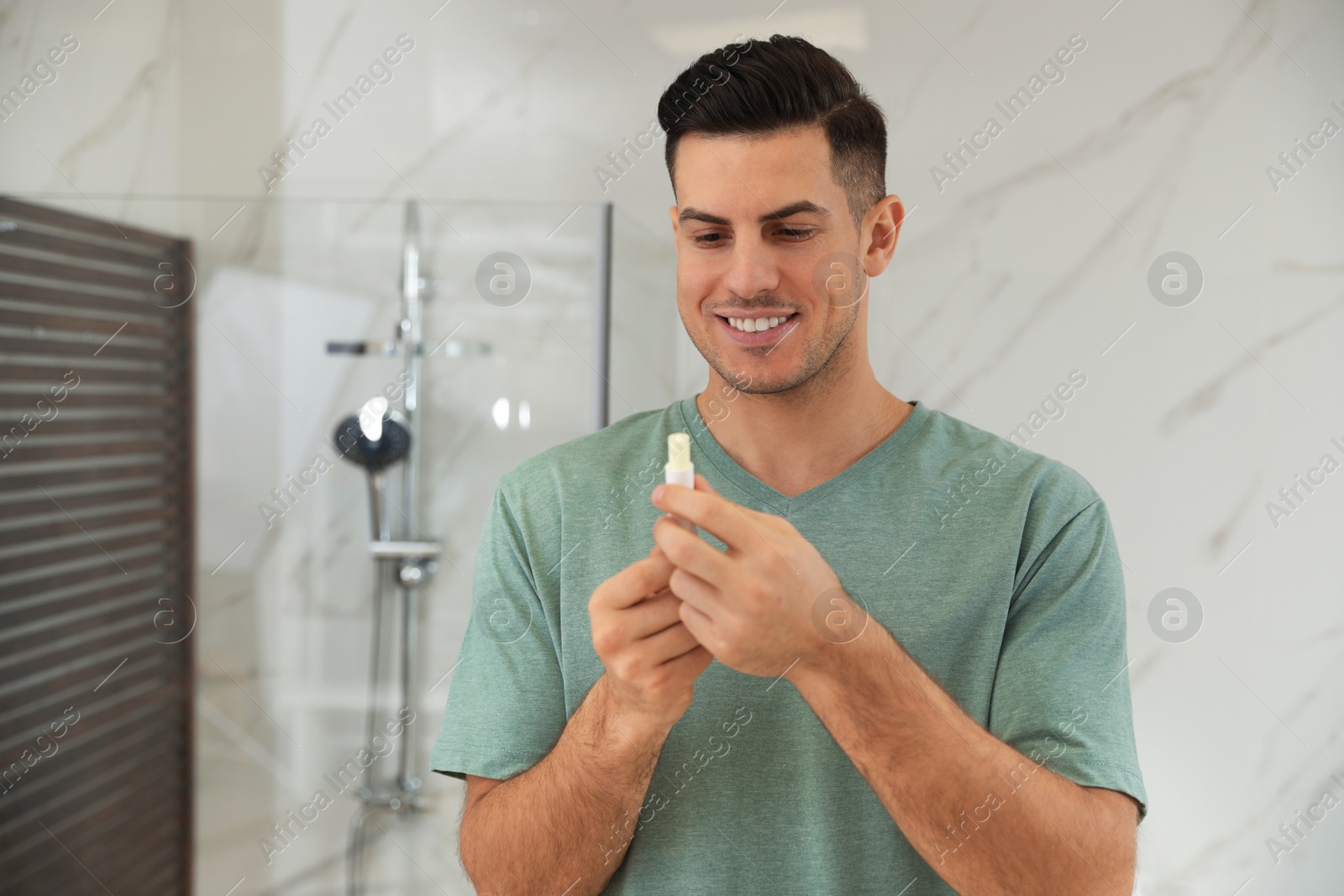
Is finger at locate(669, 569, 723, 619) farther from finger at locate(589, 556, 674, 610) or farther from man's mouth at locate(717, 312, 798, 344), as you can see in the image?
man's mouth at locate(717, 312, 798, 344)

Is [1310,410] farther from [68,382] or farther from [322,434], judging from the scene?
[68,382]

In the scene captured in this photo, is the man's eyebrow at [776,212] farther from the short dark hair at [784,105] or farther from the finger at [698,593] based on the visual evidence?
the finger at [698,593]

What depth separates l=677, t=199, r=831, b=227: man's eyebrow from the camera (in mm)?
841

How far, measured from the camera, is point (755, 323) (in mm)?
845

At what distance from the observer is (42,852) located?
151cm

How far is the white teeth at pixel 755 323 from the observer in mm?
845

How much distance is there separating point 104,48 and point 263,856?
1.39 metres

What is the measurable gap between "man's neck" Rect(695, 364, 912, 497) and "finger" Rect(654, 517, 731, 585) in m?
0.29

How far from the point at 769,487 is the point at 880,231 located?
0.28 m

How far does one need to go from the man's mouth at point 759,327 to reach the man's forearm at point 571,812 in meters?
0.32

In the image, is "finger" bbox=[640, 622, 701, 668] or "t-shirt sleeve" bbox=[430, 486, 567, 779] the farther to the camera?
"t-shirt sleeve" bbox=[430, 486, 567, 779]

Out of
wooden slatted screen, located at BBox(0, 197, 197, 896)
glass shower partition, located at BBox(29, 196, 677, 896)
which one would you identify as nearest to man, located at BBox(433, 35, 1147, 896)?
glass shower partition, located at BBox(29, 196, 677, 896)

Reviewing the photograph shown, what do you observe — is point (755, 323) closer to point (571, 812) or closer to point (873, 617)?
point (873, 617)

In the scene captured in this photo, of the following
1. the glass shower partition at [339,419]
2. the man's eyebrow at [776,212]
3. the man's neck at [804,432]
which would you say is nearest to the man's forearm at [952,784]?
the man's neck at [804,432]
